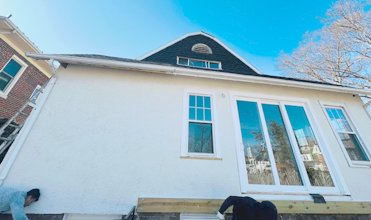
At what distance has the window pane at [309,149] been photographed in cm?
404

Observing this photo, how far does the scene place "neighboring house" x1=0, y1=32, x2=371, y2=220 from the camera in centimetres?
318

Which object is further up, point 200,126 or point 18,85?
point 18,85

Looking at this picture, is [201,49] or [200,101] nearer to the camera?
[200,101]

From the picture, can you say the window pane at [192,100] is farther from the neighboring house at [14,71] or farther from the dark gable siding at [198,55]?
the neighboring house at [14,71]

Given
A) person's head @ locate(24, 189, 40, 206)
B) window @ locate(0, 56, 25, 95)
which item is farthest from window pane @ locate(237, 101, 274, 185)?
window @ locate(0, 56, 25, 95)

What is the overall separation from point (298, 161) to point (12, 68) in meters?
11.9

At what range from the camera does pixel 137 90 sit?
4.39 meters

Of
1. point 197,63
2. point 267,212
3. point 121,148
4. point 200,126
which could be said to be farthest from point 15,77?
point 267,212

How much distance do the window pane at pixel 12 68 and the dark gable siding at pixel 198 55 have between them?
616 cm

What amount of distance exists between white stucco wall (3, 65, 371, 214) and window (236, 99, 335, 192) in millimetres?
351

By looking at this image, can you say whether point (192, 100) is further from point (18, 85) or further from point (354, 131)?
point (18, 85)

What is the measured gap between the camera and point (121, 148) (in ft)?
11.9

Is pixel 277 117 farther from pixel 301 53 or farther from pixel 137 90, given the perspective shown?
pixel 301 53

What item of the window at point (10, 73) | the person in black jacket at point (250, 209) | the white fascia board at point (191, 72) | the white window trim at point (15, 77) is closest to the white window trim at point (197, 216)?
the person in black jacket at point (250, 209)
